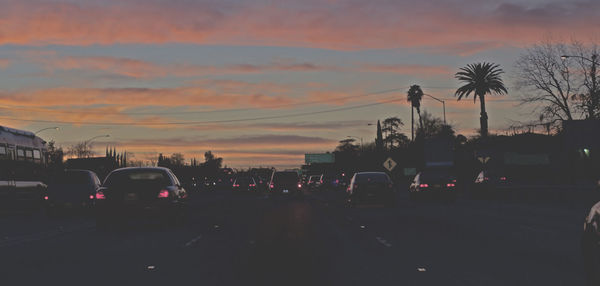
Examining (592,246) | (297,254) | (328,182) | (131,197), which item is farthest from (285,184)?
(592,246)

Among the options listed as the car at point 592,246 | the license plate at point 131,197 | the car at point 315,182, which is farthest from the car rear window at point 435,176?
the car at point 315,182

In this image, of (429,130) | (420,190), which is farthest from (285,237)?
(429,130)

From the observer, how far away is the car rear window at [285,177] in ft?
162

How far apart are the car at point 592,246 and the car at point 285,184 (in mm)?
41033

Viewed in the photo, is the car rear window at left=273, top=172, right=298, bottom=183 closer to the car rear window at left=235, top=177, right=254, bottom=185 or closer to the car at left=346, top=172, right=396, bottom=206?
the car rear window at left=235, top=177, right=254, bottom=185

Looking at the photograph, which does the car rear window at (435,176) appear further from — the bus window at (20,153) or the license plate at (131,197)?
the license plate at (131,197)

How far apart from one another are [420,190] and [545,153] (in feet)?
256

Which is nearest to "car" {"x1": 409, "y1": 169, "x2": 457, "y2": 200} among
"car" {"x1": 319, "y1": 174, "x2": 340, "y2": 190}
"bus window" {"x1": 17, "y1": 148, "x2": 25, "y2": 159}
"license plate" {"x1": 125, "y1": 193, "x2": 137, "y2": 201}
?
"bus window" {"x1": 17, "y1": 148, "x2": 25, "y2": 159}

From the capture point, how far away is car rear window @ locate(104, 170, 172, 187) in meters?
19.5

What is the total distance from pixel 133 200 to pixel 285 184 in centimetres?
3036

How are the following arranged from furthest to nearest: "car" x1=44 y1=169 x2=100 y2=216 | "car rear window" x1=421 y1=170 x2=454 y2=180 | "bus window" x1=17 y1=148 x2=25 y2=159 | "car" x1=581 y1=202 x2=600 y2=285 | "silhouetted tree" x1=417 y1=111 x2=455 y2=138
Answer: "silhouetted tree" x1=417 y1=111 x2=455 y2=138
"car rear window" x1=421 y1=170 x2=454 y2=180
"bus window" x1=17 y1=148 x2=25 y2=159
"car" x1=44 y1=169 x2=100 y2=216
"car" x1=581 y1=202 x2=600 y2=285

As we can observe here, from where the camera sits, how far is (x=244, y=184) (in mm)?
63000

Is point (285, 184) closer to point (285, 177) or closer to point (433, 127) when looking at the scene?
point (285, 177)

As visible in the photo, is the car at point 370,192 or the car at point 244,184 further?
the car at point 244,184
